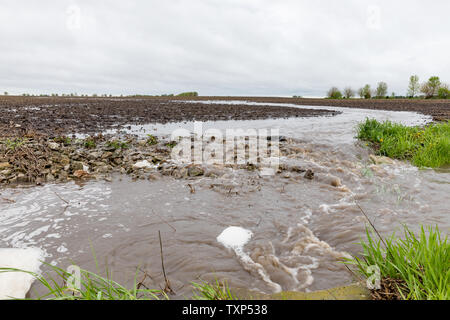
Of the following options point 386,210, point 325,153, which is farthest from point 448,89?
point 386,210

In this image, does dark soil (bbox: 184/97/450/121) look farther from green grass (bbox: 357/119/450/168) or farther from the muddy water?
the muddy water

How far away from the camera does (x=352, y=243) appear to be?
13.2 ft

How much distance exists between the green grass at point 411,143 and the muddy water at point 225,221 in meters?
1.19

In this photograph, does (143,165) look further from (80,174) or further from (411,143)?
(411,143)

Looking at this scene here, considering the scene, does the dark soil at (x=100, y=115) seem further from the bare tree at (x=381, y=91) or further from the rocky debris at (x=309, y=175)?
the bare tree at (x=381, y=91)

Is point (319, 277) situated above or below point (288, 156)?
below

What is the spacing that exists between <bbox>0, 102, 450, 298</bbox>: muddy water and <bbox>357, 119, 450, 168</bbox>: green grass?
1.19 meters

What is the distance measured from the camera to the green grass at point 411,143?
890cm

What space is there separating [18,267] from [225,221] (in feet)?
10.5

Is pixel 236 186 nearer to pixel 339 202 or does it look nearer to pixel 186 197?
pixel 186 197

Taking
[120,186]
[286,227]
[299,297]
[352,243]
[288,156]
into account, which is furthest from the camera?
[288,156]

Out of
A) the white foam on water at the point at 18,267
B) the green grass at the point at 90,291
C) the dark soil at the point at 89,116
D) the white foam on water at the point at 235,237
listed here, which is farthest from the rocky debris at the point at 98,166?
the green grass at the point at 90,291

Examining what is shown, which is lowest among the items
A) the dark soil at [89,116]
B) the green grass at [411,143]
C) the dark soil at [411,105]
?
the green grass at [411,143]
